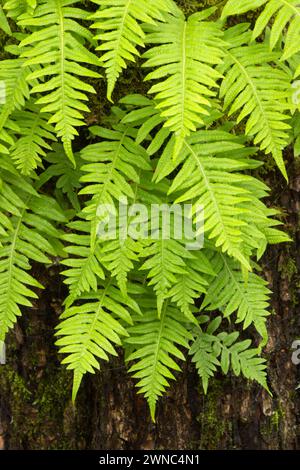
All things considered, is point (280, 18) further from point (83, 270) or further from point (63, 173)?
point (83, 270)

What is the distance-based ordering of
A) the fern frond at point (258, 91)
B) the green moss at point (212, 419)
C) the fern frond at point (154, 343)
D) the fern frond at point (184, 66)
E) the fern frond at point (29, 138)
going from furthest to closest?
1. the green moss at point (212, 419)
2. the fern frond at point (154, 343)
3. the fern frond at point (29, 138)
4. the fern frond at point (258, 91)
5. the fern frond at point (184, 66)

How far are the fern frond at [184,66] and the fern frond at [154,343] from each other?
2.52 feet

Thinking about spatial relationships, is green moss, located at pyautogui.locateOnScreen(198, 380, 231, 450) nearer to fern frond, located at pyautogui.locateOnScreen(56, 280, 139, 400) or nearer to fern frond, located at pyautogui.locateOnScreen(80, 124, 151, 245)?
fern frond, located at pyautogui.locateOnScreen(56, 280, 139, 400)

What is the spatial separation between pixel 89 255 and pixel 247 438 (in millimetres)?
1208

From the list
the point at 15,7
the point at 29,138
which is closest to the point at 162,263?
the point at 29,138

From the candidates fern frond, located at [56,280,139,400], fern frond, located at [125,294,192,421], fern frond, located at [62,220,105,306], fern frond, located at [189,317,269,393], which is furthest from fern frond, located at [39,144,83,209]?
fern frond, located at [189,317,269,393]

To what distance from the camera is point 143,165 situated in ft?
7.62

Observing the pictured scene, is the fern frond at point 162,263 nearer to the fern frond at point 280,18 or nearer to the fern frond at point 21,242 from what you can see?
the fern frond at point 21,242

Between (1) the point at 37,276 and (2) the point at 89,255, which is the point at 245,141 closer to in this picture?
(2) the point at 89,255

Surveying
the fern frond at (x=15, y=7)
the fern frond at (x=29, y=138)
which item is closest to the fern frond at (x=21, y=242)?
the fern frond at (x=29, y=138)

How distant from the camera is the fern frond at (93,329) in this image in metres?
2.28

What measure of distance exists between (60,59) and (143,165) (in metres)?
0.49

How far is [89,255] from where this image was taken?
7.59 feet

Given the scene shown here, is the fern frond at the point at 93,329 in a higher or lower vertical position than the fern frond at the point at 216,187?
lower
